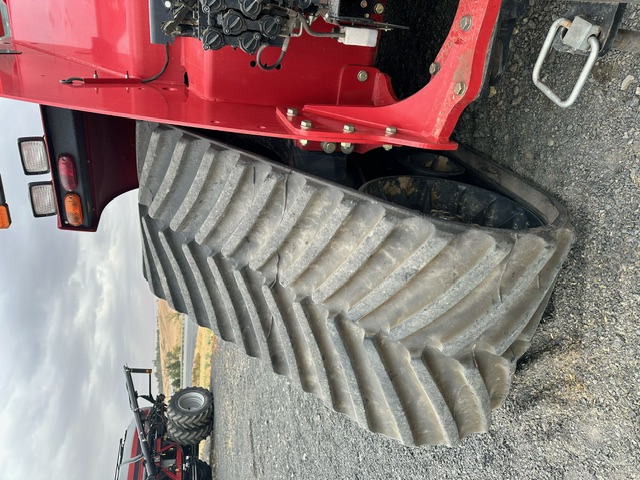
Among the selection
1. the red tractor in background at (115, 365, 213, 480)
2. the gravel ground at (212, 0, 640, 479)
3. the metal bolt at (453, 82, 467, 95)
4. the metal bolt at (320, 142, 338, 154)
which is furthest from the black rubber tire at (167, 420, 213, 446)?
the metal bolt at (453, 82, 467, 95)

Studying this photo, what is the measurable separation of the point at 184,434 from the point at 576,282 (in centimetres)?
529

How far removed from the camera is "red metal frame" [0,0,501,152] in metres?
1.55

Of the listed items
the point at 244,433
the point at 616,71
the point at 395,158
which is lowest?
the point at 244,433

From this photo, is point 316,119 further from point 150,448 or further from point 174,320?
point 174,320

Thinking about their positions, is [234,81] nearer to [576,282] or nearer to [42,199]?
[42,199]

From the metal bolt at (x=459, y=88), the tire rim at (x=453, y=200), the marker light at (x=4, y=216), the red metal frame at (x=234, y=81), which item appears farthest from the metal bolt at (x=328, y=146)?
the marker light at (x=4, y=216)

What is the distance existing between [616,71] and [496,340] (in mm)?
917

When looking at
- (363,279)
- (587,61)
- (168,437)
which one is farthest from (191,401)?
(587,61)

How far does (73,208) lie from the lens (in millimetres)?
2324

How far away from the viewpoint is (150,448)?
6.12 meters

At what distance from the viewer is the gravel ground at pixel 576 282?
1.66 meters

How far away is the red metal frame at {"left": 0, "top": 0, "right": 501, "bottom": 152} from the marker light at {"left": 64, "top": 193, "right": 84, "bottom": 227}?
50 centimetres

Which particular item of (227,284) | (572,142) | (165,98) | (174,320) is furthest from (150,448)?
(174,320)

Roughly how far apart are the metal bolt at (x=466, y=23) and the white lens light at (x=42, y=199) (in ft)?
6.02
